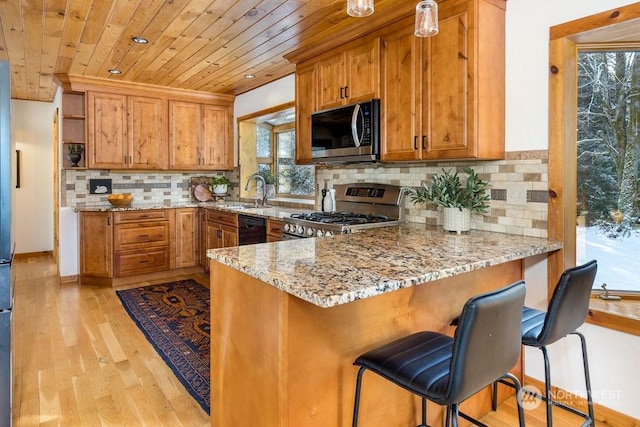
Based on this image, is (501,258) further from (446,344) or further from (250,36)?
(250,36)

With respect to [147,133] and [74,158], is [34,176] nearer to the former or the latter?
[74,158]

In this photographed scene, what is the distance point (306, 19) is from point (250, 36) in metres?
0.56

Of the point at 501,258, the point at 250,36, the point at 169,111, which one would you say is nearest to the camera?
the point at 501,258

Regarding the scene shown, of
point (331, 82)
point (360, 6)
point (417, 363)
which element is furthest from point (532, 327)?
point (331, 82)

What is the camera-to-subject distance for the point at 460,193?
2.46 meters

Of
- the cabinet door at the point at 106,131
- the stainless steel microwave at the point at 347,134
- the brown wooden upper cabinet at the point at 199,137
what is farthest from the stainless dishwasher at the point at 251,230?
the cabinet door at the point at 106,131

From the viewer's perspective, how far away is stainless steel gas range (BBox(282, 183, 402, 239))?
2.87 m

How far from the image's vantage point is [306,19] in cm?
293

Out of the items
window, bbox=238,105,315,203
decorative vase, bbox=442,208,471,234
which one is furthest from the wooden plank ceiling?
decorative vase, bbox=442,208,471,234

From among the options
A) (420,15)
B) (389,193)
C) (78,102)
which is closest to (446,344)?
(420,15)

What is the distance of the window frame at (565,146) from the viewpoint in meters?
2.10

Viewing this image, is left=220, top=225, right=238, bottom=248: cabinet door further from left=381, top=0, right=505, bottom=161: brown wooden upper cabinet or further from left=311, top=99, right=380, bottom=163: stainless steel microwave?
left=381, top=0, right=505, bottom=161: brown wooden upper cabinet

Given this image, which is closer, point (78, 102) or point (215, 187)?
point (78, 102)

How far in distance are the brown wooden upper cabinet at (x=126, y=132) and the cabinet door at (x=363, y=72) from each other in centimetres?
304
